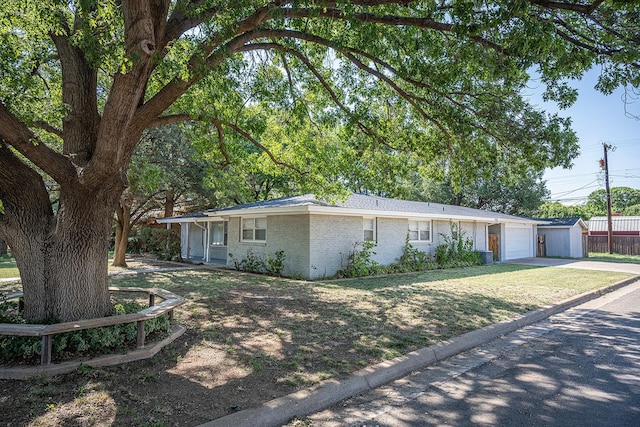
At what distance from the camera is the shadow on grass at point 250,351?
3.56 meters

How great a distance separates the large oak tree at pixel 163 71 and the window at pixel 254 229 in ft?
24.2

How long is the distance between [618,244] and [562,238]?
24.4ft

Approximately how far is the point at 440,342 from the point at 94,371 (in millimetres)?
4674

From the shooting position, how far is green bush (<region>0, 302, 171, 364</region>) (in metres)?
4.50

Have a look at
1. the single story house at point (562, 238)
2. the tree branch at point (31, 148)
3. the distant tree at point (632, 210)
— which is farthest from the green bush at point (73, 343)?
the distant tree at point (632, 210)

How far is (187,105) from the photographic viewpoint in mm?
10195

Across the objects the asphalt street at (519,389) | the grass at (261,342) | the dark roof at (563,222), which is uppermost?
the dark roof at (563,222)

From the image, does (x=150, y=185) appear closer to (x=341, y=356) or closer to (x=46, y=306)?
(x=46, y=306)

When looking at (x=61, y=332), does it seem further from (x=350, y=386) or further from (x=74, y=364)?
(x=350, y=386)

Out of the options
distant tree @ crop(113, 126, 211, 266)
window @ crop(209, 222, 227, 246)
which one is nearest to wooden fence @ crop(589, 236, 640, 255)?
window @ crop(209, 222, 227, 246)

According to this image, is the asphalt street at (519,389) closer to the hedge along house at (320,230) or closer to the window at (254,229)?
the hedge along house at (320,230)

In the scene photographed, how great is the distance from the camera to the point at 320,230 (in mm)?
13945

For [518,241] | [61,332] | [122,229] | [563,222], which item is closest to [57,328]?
[61,332]

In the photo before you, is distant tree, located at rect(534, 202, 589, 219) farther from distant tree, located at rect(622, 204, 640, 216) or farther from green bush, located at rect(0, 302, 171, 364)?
green bush, located at rect(0, 302, 171, 364)
